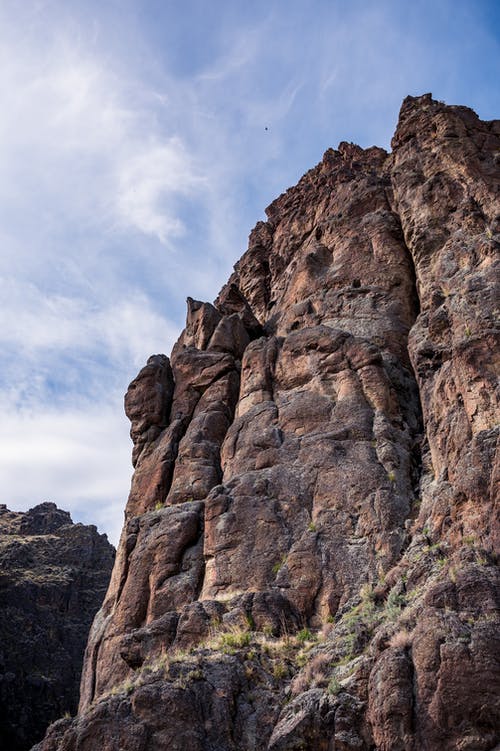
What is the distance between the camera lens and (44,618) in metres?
64.3

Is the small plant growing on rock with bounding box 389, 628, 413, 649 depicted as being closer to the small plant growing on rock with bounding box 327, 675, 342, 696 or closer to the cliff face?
the cliff face

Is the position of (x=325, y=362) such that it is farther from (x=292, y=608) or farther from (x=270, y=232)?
(x=270, y=232)

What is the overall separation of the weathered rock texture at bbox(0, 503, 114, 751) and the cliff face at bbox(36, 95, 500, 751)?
1141 inches

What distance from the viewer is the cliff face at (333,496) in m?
16.1

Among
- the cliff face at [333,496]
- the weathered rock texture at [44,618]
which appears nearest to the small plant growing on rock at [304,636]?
the cliff face at [333,496]

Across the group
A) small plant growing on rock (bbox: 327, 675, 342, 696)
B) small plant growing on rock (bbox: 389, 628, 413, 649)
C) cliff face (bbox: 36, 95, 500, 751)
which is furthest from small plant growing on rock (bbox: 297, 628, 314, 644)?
small plant growing on rock (bbox: 389, 628, 413, 649)

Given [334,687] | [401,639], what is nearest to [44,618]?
[334,687]

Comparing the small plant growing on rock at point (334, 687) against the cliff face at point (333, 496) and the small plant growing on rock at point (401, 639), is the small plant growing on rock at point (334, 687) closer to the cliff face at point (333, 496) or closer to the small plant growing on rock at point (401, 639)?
the cliff face at point (333, 496)

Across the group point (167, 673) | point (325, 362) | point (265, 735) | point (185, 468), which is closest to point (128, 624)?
point (185, 468)

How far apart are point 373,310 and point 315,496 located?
1124 cm

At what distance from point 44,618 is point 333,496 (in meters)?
47.9

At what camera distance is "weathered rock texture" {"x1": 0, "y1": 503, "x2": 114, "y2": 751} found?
55.0 m

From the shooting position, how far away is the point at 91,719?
17.9m

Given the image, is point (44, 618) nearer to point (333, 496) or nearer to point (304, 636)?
point (333, 496)
